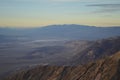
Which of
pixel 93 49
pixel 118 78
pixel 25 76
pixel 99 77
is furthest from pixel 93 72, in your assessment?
pixel 93 49

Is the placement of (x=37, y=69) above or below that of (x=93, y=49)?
above

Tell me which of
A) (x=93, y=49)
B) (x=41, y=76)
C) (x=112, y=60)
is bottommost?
(x=93, y=49)

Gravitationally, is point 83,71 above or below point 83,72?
above

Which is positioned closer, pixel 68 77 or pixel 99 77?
pixel 99 77

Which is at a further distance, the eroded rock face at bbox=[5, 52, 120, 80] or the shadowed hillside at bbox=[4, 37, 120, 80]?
the shadowed hillside at bbox=[4, 37, 120, 80]

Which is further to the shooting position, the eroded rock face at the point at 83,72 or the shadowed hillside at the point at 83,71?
the shadowed hillside at the point at 83,71

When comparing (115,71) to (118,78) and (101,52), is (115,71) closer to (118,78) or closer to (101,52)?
(118,78)

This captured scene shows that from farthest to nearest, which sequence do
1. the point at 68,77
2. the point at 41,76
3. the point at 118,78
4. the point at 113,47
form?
the point at 113,47
the point at 41,76
the point at 68,77
the point at 118,78

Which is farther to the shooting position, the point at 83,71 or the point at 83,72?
the point at 83,71
